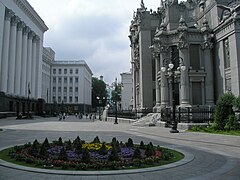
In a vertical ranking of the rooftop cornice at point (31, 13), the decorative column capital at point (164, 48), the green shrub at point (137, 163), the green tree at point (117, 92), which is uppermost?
the rooftop cornice at point (31, 13)

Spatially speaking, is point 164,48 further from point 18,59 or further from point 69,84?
point 69,84

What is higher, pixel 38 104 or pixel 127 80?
pixel 127 80

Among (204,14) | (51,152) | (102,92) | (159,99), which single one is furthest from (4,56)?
(102,92)

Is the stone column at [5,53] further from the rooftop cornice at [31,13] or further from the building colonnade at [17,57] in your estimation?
the rooftop cornice at [31,13]

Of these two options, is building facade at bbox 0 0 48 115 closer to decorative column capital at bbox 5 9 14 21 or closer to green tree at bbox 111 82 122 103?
decorative column capital at bbox 5 9 14 21

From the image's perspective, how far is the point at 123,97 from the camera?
88.4 m

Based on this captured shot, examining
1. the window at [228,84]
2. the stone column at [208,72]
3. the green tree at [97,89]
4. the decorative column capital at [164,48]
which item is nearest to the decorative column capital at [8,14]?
the decorative column capital at [164,48]

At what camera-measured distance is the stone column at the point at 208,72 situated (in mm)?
33219

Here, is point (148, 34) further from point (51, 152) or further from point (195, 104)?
point (51, 152)

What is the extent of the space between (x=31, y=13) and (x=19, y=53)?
15710 millimetres

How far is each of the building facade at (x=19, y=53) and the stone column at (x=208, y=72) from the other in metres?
40.2

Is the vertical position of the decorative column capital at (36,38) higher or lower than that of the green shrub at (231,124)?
higher

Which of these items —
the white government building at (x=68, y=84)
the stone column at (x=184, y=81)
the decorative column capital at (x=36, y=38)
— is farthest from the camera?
the white government building at (x=68, y=84)

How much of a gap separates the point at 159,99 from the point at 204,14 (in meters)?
→ 15.8
